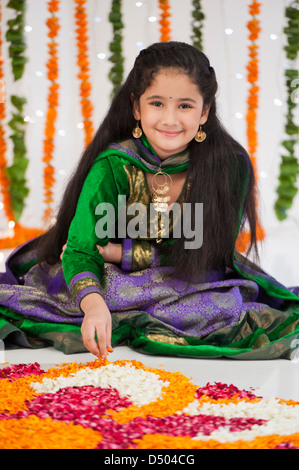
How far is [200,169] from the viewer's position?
238 cm

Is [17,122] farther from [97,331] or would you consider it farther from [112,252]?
[97,331]

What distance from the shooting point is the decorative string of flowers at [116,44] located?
14.0ft

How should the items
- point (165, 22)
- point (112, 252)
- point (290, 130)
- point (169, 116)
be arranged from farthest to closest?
point (290, 130), point (165, 22), point (112, 252), point (169, 116)

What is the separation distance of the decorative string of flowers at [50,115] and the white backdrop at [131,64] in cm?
6

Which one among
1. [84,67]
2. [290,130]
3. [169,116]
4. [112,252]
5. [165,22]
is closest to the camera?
[169,116]

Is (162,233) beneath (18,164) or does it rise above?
beneath

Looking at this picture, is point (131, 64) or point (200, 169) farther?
point (131, 64)

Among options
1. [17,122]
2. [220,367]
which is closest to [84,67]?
[17,122]

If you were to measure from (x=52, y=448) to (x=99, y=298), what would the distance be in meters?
0.71

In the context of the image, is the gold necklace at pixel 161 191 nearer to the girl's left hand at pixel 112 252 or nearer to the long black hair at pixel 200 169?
the long black hair at pixel 200 169

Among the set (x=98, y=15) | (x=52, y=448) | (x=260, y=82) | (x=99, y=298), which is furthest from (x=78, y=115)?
(x=52, y=448)

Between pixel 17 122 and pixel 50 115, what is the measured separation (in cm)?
23

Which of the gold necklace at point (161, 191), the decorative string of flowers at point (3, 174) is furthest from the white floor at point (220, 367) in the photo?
the decorative string of flowers at point (3, 174)

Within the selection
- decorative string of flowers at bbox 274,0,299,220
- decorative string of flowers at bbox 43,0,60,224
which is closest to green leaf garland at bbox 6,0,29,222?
decorative string of flowers at bbox 43,0,60,224
